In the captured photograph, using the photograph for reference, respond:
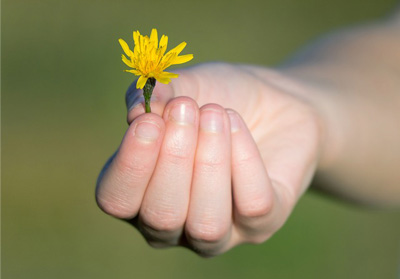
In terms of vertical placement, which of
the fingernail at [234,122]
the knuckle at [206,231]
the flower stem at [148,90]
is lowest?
the knuckle at [206,231]

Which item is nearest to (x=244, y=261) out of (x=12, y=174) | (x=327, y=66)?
(x=12, y=174)

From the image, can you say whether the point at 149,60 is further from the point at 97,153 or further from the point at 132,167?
the point at 97,153

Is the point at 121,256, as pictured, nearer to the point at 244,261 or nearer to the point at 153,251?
the point at 153,251

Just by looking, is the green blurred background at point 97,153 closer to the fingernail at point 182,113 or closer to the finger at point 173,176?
the finger at point 173,176

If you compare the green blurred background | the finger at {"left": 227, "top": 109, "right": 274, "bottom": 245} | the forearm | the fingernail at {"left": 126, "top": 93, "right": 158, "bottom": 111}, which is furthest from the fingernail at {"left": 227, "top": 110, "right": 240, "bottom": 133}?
the green blurred background

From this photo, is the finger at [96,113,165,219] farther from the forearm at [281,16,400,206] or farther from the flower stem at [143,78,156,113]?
the forearm at [281,16,400,206]

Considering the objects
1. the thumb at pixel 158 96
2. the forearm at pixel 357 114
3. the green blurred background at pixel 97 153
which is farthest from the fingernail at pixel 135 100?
the green blurred background at pixel 97 153
